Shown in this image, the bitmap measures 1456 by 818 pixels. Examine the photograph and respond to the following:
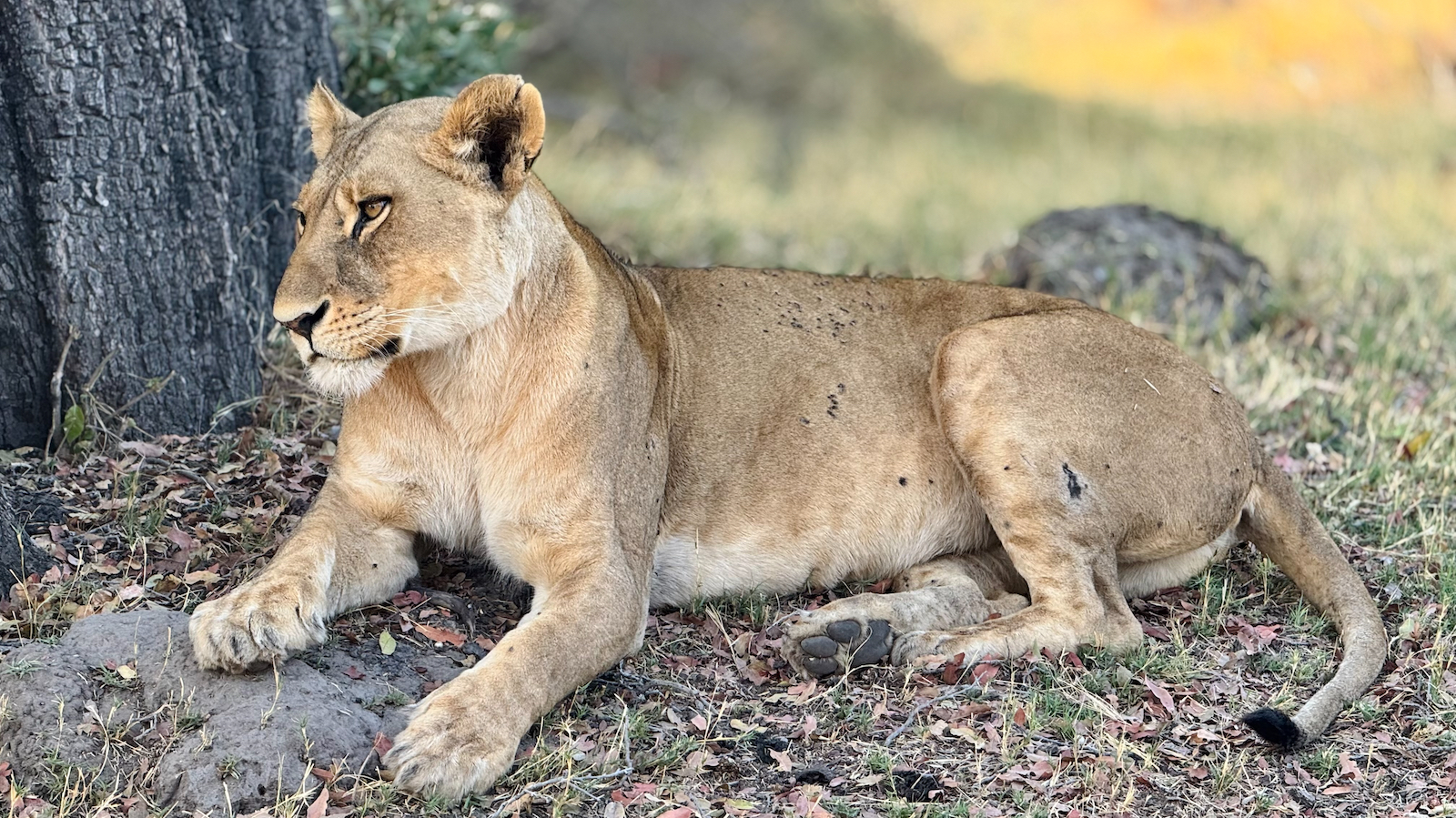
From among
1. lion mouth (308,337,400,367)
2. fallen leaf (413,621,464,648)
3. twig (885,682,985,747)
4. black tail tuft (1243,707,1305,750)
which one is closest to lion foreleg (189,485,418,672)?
fallen leaf (413,621,464,648)

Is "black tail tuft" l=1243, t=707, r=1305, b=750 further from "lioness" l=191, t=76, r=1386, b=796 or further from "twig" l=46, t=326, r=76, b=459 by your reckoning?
"twig" l=46, t=326, r=76, b=459

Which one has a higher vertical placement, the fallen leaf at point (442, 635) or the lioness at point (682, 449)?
the lioness at point (682, 449)

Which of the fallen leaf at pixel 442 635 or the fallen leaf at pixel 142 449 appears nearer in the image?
the fallen leaf at pixel 442 635

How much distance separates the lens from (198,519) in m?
4.30

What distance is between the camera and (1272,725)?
354 centimetres

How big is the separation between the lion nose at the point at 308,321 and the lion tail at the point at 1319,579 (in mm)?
2599

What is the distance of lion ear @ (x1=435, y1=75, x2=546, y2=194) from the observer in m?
3.51

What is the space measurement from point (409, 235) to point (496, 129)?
0.34 metres

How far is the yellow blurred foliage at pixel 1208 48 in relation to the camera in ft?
44.6

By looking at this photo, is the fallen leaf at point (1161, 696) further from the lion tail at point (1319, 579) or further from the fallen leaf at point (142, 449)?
the fallen leaf at point (142, 449)

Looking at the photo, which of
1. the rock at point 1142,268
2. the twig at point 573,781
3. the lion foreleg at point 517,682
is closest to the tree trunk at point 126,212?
the lion foreleg at point 517,682

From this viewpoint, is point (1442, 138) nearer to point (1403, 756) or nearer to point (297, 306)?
point (1403, 756)

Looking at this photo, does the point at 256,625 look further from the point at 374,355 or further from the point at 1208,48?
the point at 1208,48

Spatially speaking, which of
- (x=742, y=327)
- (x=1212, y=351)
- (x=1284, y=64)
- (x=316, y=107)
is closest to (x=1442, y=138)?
(x=1284, y=64)
